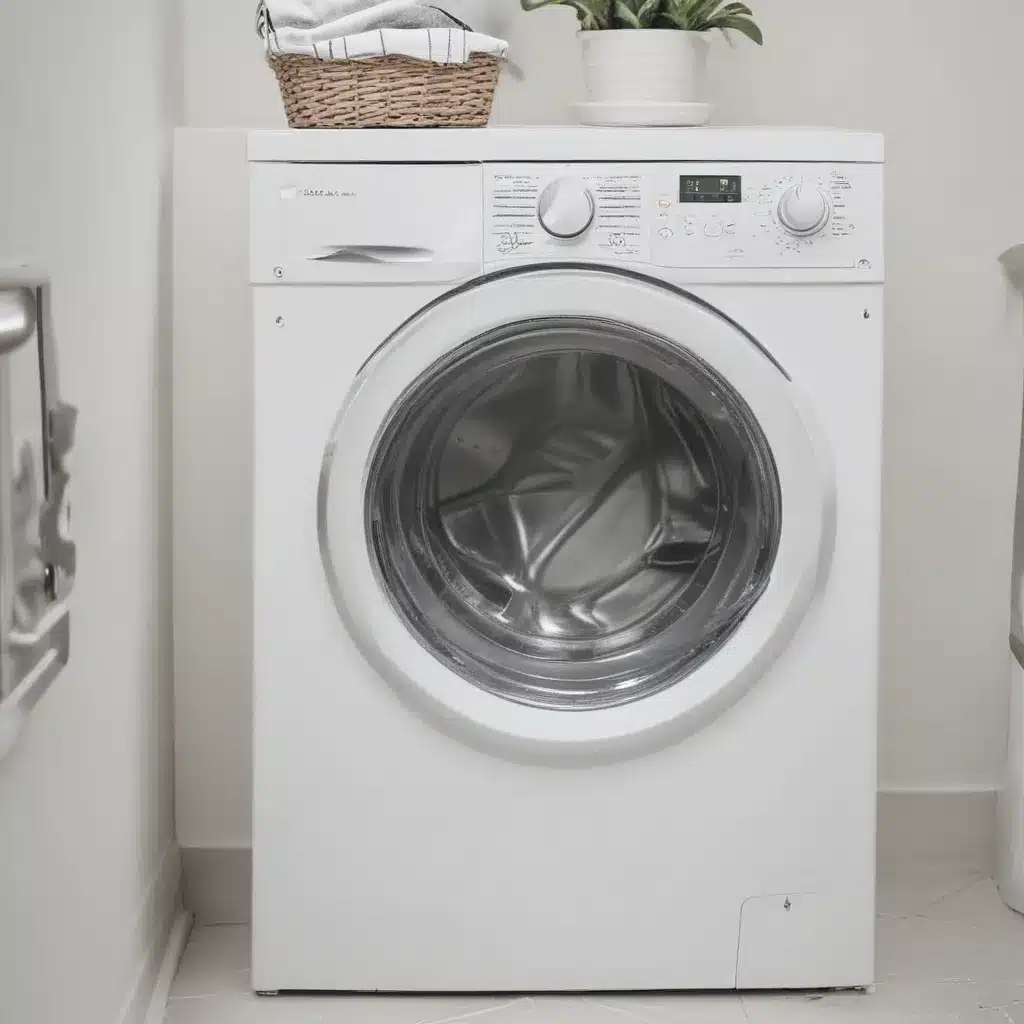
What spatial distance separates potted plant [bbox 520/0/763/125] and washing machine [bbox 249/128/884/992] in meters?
0.18

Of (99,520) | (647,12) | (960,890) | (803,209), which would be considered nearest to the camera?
(99,520)

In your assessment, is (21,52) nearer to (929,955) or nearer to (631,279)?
(631,279)

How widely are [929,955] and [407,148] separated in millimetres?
Result: 1140

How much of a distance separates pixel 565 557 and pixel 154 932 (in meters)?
0.64

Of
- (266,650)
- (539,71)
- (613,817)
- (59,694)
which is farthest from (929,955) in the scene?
(539,71)

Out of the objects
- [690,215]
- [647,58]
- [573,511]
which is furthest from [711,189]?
[573,511]

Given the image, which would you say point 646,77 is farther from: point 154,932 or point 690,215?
point 154,932

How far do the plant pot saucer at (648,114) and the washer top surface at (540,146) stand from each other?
161 mm

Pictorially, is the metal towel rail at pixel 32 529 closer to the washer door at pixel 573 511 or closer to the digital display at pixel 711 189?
the washer door at pixel 573 511

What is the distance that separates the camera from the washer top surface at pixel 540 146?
1.38 m

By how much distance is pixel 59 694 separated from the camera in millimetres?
1104

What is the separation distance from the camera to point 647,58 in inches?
61.4

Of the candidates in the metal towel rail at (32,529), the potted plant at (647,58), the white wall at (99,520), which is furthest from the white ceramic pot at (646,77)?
the metal towel rail at (32,529)

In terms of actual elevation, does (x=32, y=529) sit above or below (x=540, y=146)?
below
